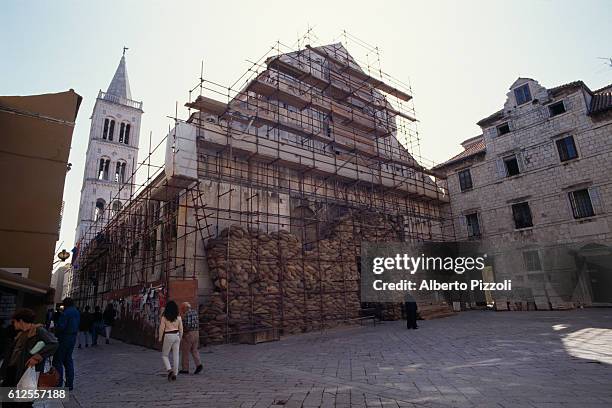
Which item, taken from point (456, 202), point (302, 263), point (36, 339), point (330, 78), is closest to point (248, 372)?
point (36, 339)

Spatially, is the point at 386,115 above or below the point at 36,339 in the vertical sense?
above

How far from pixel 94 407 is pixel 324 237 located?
1249 cm

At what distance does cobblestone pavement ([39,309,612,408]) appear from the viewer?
15.2ft

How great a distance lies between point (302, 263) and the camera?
14375 mm

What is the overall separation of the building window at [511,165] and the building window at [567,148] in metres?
2.31

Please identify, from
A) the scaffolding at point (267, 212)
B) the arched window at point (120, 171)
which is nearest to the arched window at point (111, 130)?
the arched window at point (120, 171)

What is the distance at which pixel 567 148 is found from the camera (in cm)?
1891

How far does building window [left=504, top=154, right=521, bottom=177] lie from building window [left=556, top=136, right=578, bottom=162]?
7.58ft

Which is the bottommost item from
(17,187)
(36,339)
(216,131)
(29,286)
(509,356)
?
(509,356)

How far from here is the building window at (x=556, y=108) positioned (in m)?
19.4

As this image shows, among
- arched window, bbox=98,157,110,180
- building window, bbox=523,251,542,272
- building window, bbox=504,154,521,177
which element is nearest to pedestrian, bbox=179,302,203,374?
building window, bbox=523,251,542,272

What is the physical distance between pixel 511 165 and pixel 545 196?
2929 millimetres

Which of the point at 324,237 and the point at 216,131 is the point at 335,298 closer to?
the point at 324,237

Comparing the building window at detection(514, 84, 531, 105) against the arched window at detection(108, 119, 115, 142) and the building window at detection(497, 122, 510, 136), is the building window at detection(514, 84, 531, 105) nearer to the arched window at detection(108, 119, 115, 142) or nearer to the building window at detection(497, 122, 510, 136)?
the building window at detection(497, 122, 510, 136)
